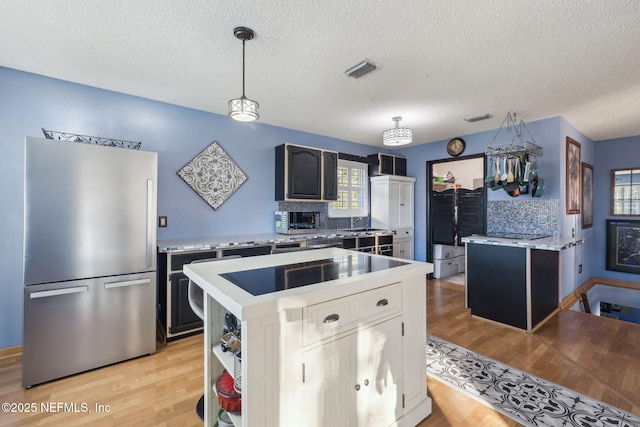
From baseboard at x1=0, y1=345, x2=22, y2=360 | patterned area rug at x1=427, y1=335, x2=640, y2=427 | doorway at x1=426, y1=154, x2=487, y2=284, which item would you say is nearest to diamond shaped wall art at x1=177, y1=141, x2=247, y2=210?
baseboard at x1=0, y1=345, x2=22, y2=360

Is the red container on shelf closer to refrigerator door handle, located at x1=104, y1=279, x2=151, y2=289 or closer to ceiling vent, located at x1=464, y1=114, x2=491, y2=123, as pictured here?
refrigerator door handle, located at x1=104, y1=279, x2=151, y2=289

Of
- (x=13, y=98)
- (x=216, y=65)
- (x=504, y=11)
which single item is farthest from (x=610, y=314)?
(x=13, y=98)

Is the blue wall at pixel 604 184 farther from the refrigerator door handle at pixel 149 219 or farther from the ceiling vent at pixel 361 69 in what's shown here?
the refrigerator door handle at pixel 149 219

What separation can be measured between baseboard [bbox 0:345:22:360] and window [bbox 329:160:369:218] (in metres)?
3.85

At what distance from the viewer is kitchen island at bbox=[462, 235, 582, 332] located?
290 centimetres

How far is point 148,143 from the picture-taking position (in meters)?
3.10

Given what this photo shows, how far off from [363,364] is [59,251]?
236cm

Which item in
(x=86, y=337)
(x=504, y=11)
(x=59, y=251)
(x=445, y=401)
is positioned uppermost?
(x=504, y=11)

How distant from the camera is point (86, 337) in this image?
223 centimetres

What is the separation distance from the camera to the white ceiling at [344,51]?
67.7 inches

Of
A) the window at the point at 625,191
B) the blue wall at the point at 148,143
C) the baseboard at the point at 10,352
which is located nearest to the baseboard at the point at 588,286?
the window at the point at 625,191

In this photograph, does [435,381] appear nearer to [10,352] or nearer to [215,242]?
[215,242]

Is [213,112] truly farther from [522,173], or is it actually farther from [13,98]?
[522,173]

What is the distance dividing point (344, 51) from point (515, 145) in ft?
9.09
